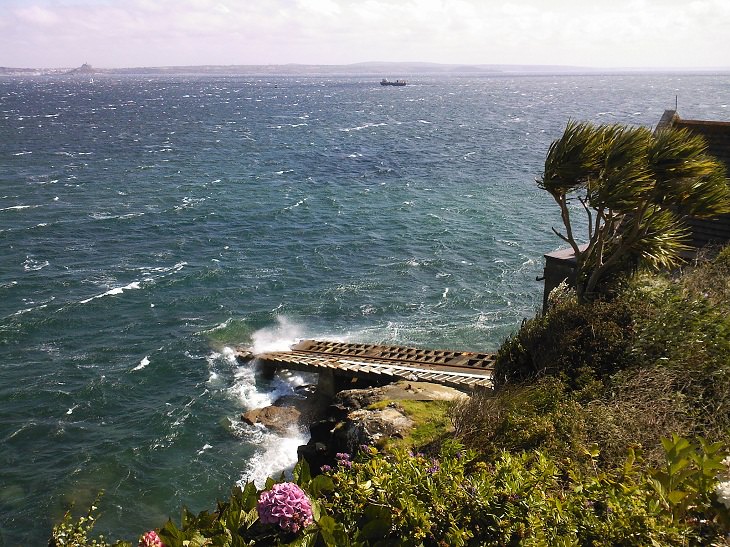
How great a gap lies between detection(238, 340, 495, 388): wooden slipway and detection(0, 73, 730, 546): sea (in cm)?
113

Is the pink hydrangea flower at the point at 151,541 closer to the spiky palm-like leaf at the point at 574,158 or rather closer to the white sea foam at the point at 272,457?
the spiky palm-like leaf at the point at 574,158

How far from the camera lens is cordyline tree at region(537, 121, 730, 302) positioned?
1270 cm

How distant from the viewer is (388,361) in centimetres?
2350

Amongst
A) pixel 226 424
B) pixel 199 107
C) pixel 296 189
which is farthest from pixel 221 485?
pixel 199 107

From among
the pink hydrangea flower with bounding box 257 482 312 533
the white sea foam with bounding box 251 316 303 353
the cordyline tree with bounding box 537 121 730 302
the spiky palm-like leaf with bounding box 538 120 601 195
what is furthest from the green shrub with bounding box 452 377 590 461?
the white sea foam with bounding box 251 316 303 353

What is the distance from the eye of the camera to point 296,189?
59406 millimetres

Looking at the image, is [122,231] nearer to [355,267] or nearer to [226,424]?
[355,267]

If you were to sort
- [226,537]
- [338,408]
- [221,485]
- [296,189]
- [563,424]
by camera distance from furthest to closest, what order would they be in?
[296,189]
[221,485]
[338,408]
[563,424]
[226,537]

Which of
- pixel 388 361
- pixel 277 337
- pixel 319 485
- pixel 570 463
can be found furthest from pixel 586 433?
pixel 277 337

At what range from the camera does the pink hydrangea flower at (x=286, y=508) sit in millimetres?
6062

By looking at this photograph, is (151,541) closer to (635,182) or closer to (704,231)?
(635,182)

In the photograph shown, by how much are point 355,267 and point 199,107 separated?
4895 inches

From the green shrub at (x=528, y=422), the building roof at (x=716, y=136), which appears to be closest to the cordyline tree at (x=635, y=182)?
the green shrub at (x=528, y=422)

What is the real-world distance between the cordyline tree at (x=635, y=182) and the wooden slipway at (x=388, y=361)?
5576 mm
